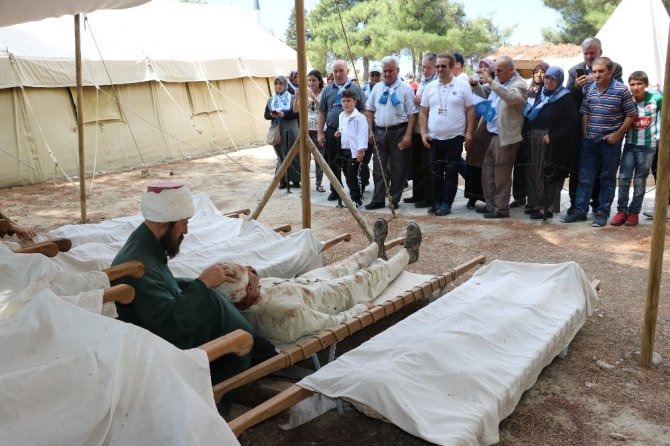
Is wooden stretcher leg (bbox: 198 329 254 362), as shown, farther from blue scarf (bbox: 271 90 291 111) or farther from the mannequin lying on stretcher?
blue scarf (bbox: 271 90 291 111)

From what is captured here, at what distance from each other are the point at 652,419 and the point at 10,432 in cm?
277

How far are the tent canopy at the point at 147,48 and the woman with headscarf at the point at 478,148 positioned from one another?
6.51 meters

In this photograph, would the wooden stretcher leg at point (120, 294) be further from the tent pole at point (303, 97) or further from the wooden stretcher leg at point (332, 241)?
the tent pole at point (303, 97)

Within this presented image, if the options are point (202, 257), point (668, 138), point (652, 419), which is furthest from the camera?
point (202, 257)

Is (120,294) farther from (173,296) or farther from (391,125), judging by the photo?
(391,125)

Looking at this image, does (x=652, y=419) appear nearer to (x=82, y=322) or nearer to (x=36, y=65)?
(x=82, y=322)

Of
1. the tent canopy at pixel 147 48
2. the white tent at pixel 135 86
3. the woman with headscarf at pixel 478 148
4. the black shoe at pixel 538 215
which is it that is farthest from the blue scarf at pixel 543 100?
the white tent at pixel 135 86

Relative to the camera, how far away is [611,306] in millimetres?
4391

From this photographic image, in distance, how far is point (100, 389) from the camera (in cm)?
198

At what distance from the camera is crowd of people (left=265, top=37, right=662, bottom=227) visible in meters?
6.02

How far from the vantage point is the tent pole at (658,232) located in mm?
3162

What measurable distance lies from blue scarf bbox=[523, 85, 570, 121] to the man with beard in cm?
449

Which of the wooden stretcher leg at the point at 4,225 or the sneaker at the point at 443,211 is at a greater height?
the wooden stretcher leg at the point at 4,225

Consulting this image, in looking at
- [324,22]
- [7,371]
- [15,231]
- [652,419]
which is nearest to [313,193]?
[15,231]
